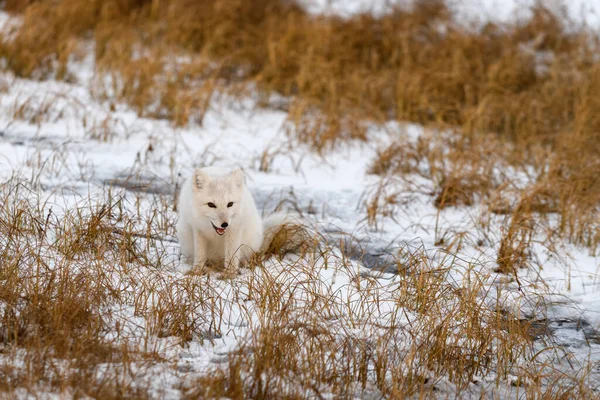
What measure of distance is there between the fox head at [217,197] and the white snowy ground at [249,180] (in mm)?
411

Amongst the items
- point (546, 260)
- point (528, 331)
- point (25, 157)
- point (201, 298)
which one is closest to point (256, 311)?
point (201, 298)

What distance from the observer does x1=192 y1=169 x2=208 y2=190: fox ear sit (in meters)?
4.84

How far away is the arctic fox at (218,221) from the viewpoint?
4.82 metres

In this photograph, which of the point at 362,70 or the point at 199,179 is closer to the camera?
the point at 199,179

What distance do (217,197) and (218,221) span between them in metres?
0.16

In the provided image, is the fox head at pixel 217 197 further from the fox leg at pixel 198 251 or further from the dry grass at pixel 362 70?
the dry grass at pixel 362 70

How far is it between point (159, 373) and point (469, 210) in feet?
13.6

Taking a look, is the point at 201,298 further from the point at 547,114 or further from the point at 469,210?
the point at 547,114

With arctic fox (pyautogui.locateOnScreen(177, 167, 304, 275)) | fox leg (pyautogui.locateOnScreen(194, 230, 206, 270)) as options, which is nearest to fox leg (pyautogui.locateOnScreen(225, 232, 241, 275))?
arctic fox (pyautogui.locateOnScreen(177, 167, 304, 275))

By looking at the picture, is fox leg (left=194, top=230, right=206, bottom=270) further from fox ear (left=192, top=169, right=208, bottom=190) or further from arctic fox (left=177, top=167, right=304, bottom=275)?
fox ear (left=192, top=169, right=208, bottom=190)

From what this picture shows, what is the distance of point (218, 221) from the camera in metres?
4.76

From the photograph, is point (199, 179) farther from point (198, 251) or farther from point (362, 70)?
point (362, 70)

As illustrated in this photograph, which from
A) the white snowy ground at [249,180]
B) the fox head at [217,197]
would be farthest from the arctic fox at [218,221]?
the white snowy ground at [249,180]

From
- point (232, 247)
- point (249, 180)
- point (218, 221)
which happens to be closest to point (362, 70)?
point (249, 180)
